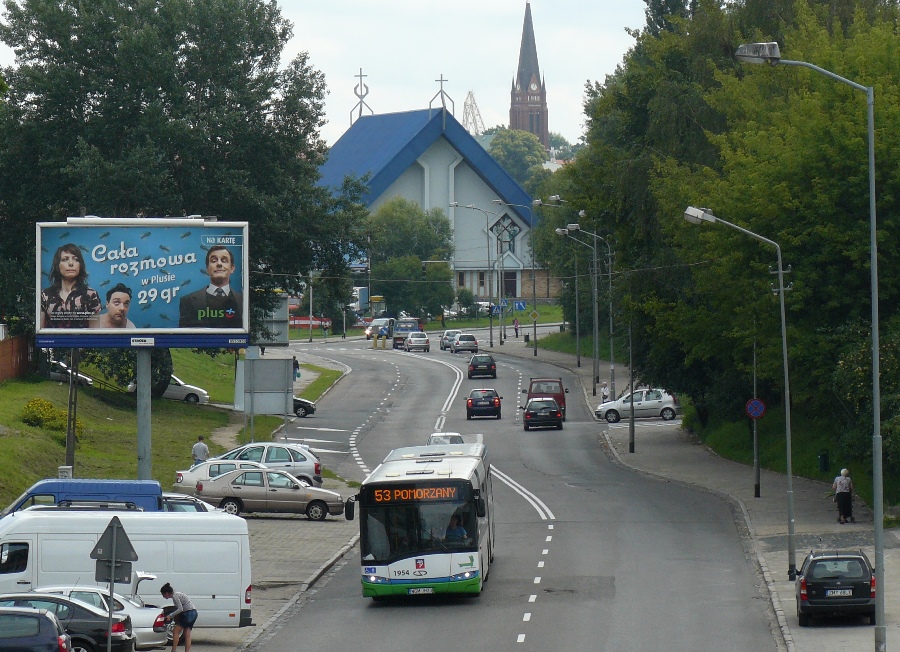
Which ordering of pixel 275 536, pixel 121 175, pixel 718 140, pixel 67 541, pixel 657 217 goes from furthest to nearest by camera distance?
pixel 121 175 < pixel 657 217 < pixel 718 140 < pixel 275 536 < pixel 67 541

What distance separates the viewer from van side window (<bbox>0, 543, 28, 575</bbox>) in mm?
21078

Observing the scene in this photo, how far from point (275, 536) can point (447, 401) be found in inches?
1291

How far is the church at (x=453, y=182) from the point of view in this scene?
116000 millimetres

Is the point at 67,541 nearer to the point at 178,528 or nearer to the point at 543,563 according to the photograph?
the point at 178,528

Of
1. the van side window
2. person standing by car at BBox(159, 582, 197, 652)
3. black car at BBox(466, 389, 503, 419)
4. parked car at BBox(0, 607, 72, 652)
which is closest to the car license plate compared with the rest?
person standing by car at BBox(159, 582, 197, 652)

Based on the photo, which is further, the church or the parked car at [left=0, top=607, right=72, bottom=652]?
the church

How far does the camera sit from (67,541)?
21.1 meters

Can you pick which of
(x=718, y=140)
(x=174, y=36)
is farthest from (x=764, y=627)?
(x=174, y=36)

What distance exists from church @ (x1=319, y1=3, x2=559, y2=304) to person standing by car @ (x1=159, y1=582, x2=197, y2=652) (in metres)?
95.6

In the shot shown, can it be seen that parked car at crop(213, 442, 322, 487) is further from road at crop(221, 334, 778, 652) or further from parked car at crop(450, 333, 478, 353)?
parked car at crop(450, 333, 478, 353)

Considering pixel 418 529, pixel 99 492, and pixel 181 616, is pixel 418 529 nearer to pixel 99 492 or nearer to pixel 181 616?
pixel 181 616

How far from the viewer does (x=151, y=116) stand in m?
50.3

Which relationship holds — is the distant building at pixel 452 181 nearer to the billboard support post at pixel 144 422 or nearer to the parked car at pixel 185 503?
the billboard support post at pixel 144 422

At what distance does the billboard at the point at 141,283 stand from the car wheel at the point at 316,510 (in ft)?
17.1
